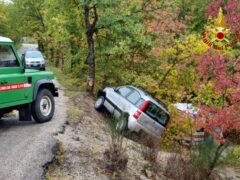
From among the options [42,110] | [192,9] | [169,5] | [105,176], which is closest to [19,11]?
[192,9]

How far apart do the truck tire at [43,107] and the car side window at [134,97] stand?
4.08 m

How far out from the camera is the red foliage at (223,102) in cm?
1096

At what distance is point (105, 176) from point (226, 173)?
6.58m

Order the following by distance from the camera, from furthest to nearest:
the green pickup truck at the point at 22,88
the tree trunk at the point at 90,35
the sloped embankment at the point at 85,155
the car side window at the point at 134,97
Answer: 1. the tree trunk at the point at 90,35
2. the car side window at the point at 134,97
3. the green pickup truck at the point at 22,88
4. the sloped embankment at the point at 85,155

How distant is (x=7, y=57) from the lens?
1002 centimetres

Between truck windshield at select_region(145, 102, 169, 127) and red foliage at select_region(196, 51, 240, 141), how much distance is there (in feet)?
9.80

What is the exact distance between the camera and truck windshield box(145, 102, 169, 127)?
14.6 m

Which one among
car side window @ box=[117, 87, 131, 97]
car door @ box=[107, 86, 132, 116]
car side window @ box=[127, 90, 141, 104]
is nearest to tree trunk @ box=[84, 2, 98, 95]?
car door @ box=[107, 86, 132, 116]

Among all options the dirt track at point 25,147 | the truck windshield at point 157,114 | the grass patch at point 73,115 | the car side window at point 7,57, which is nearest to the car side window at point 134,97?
the truck windshield at point 157,114

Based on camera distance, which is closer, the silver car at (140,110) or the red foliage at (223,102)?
the red foliage at (223,102)

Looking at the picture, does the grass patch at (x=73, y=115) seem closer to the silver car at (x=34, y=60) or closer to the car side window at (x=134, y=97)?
the car side window at (x=134, y=97)

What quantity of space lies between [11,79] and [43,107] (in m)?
1.83

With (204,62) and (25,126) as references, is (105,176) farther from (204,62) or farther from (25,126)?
(204,62)

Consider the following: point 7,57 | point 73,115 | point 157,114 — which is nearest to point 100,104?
point 157,114
